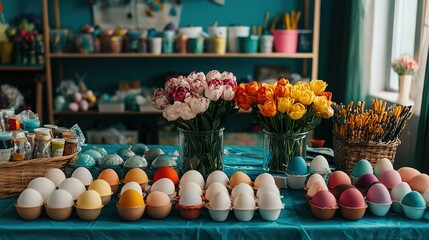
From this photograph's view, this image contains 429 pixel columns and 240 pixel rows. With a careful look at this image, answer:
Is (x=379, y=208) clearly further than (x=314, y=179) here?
No

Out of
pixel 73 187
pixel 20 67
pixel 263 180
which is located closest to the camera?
pixel 73 187

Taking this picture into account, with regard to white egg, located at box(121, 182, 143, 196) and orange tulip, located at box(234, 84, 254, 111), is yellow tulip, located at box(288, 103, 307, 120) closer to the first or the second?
orange tulip, located at box(234, 84, 254, 111)

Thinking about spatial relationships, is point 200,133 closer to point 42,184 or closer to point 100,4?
point 42,184

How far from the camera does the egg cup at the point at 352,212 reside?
4.86ft

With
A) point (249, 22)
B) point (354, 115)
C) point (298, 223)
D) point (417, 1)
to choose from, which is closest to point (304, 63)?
point (249, 22)

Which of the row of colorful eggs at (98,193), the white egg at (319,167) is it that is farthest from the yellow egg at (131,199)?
the white egg at (319,167)

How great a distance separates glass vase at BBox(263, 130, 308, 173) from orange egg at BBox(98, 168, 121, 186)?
0.53 m

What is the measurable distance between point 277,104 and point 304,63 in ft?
8.04

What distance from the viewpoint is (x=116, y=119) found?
14.0 ft

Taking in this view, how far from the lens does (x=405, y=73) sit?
307cm

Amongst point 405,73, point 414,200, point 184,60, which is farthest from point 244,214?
point 184,60

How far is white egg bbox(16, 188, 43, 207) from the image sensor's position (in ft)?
4.86

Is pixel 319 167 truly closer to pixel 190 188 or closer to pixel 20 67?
pixel 190 188

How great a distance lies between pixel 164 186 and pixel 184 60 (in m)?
2.67
